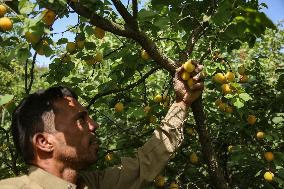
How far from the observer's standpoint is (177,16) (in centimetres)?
258

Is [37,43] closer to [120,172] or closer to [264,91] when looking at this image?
[120,172]

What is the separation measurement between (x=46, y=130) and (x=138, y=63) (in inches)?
45.9

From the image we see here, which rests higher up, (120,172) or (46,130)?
(46,130)

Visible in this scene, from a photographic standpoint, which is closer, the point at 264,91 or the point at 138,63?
the point at 138,63

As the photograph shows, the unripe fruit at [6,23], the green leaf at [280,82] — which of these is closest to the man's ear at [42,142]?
the unripe fruit at [6,23]

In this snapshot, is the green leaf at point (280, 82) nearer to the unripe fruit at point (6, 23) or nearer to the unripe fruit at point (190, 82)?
the unripe fruit at point (190, 82)

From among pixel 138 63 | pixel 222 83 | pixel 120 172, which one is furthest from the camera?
pixel 138 63

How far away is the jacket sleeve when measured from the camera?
235 cm

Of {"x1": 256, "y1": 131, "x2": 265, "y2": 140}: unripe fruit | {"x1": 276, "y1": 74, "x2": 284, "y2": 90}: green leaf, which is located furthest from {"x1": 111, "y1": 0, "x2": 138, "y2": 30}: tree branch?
{"x1": 276, "y1": 74, "x2": 284, "y2": 90}: green leaf

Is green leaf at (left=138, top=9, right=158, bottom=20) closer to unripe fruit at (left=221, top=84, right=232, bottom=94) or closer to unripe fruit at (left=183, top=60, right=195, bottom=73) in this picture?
unripe fruit at (left=183, top=60, right=195, bottom=73)

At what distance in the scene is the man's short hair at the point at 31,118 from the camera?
228 centimetres

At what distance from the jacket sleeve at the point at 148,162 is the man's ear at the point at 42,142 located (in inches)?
11.5

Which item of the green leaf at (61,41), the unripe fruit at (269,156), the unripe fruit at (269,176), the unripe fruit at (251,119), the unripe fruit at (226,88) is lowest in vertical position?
the unripe fruit at (269,176)

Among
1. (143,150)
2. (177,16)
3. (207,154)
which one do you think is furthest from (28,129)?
(207,154)
